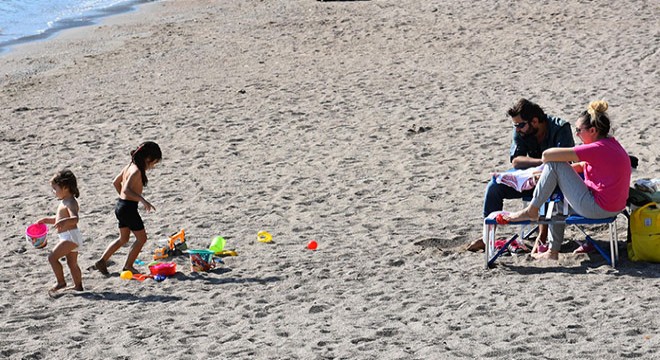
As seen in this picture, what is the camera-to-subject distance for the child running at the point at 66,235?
24.0 ft

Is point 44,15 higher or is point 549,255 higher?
point 44,15

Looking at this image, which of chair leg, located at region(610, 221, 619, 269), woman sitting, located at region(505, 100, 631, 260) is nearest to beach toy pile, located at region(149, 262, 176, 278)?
woman sitting, located at region(505, 100, 631, 260)

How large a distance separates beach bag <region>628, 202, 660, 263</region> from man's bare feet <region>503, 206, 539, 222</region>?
2.13 feet

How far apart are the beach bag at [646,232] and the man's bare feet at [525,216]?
0.65 m

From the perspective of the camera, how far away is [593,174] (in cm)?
693

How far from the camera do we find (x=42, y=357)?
6.02 m

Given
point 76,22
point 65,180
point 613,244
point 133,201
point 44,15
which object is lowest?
point 613,244

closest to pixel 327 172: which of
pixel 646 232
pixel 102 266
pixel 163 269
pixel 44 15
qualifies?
pixel 163 269

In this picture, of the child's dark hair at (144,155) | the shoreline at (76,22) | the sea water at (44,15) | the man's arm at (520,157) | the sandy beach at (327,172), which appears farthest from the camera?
the sea water at (44,15)

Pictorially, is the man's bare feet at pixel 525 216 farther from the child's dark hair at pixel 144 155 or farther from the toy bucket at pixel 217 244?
the child's dark hair at pixel 144 155

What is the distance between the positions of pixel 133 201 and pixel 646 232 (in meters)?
3.64

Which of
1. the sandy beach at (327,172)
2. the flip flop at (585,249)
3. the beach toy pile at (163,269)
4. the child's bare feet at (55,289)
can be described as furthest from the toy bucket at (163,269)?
the flip flop at (585,249)

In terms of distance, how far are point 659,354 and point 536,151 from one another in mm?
2421

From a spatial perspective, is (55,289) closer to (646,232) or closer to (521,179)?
(521,179)
